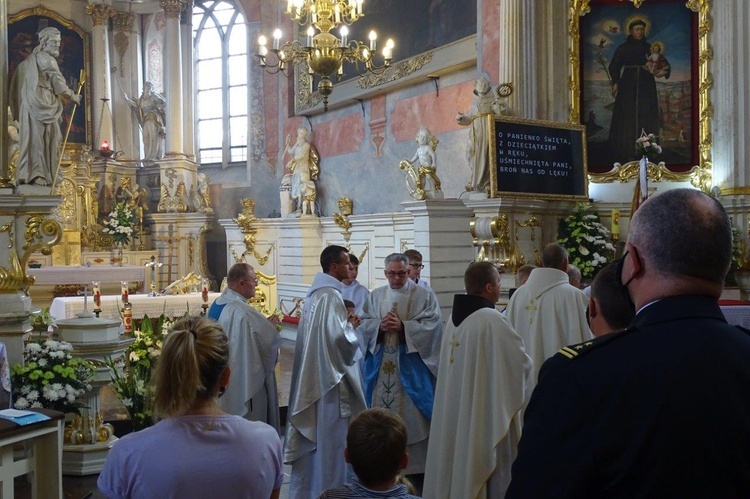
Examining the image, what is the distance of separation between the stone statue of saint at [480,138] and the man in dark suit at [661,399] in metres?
7.40

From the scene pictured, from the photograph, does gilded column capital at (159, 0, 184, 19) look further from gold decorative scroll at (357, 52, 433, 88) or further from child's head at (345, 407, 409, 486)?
child's head at (345, 407, 409, 486)

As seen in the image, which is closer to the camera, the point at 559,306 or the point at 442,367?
the point at 442,367

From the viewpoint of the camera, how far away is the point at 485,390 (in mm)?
4516

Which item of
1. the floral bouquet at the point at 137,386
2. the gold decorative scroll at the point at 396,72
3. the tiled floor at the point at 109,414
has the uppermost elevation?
the gold decorative scroll at the point at 396,72

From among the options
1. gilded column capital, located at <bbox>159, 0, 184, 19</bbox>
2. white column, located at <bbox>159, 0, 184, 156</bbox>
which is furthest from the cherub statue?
gilded column capital, located at <bbox>159, 0, 184, 19</bbox>

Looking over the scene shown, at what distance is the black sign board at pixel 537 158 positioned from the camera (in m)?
8.55

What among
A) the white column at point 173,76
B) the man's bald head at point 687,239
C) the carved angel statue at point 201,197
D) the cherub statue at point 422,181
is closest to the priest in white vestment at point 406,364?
the cherub statue at point 422,181

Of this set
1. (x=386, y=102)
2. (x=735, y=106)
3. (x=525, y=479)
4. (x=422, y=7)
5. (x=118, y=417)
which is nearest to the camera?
(x=525, y=479)

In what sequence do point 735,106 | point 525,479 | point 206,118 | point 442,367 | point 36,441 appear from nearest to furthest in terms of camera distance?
point 525,479 → point 36,441 → point 442,367 → point 735,106 → point 206,118

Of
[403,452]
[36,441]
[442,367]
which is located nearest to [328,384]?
[442,367]

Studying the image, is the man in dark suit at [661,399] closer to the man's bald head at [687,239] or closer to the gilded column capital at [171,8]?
the man's bald head at [687,239]

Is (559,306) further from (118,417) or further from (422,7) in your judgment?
(422,7)

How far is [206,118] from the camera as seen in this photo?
859 inches

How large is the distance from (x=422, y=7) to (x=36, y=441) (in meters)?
11.7
